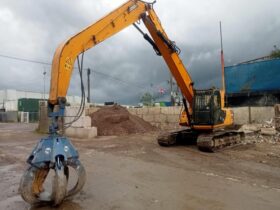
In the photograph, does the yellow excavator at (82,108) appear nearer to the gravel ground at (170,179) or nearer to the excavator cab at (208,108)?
the excavator cab at (208,108)

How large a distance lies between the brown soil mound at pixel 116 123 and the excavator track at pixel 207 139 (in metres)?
5.67

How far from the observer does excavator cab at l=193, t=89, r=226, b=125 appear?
11.8m

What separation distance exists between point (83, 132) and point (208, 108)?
7789 millimetres

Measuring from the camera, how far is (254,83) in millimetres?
18031

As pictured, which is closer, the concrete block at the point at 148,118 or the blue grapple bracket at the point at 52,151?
the blue grapple bracket at the point at 52,151

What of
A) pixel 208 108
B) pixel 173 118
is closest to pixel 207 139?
pixel 208 108

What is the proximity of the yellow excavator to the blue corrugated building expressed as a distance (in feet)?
17.1

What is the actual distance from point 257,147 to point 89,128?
28.1ft

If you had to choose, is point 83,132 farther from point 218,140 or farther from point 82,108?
point 82,108

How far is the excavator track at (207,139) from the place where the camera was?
1147 cm

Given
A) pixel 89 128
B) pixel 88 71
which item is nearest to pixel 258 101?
pixel 89 128

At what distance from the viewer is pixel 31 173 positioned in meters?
5.31

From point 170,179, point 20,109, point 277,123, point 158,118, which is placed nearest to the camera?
point 170,179

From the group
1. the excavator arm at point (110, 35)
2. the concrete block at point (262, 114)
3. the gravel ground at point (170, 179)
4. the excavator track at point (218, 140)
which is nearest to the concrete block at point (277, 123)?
the concrete block at point (262, 114)
